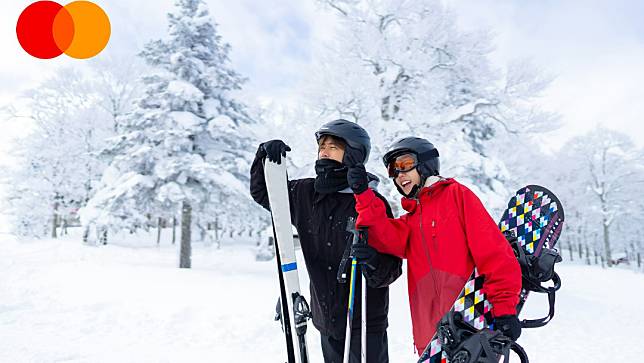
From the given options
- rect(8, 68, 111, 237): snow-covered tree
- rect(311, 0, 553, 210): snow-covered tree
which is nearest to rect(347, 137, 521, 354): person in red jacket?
rect(311, 0, 553, 210): snow-covered tree

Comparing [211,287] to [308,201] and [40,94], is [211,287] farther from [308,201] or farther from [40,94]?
[40,94]

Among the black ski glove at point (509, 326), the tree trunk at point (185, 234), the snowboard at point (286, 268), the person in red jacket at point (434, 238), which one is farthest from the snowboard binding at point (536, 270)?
the tree trunk at point (185, 234)

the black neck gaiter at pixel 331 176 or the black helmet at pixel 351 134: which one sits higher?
the black helmet at pixel 351 134

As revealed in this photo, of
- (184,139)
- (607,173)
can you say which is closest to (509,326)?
(184,139)

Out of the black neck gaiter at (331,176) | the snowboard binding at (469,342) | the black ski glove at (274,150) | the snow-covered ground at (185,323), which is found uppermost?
the black ski glove at (274,150)

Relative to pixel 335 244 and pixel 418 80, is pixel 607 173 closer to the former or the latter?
pixel 418 80

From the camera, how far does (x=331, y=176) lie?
8.71ft

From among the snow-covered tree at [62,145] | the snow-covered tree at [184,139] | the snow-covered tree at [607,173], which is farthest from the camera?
the snow-covered tree at [607,173]

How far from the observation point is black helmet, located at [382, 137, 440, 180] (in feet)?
8.36

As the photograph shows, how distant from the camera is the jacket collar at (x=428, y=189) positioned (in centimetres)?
244

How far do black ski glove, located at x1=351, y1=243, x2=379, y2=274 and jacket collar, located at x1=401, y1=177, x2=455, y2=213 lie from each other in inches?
17.5

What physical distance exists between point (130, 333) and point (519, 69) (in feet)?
37.1

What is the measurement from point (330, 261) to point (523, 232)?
1.52 meters

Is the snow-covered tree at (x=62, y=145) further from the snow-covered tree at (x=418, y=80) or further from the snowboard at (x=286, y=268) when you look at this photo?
the snowboard at (x=286, y=268)
